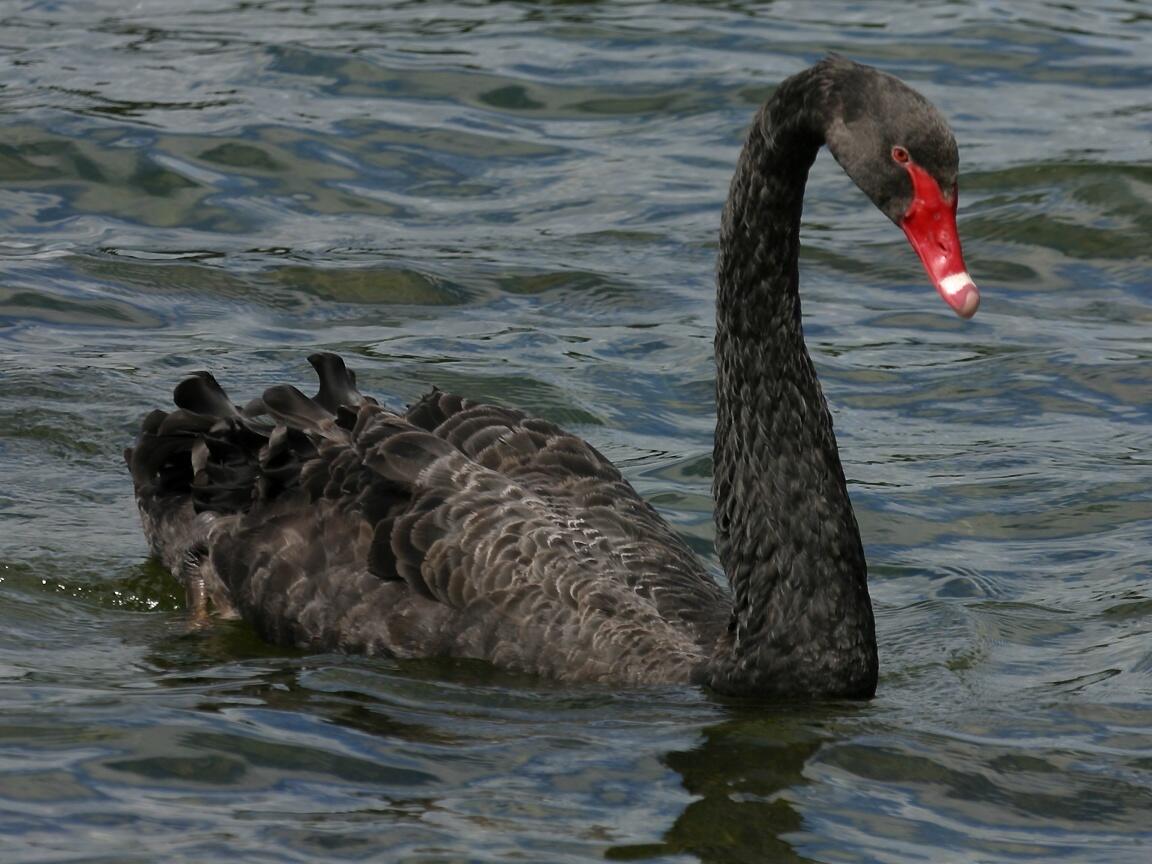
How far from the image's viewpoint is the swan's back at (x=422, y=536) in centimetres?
620

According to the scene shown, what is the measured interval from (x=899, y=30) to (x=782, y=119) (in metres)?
9.04

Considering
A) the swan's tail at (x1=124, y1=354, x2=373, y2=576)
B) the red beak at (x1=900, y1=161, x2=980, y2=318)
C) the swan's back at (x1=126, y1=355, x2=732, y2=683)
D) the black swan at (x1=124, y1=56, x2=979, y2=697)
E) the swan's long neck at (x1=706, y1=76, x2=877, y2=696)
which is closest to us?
the red beak at (x1=900, y1=161, x2=980, y2=318)

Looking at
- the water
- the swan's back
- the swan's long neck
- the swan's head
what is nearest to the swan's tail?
the swan's back

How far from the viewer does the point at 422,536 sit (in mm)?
6402

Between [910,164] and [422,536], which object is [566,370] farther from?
[910,164]

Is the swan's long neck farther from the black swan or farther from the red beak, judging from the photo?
the red beak

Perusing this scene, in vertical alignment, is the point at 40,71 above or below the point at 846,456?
above

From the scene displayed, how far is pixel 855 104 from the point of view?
17.5 ft

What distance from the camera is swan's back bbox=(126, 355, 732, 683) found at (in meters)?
6.20

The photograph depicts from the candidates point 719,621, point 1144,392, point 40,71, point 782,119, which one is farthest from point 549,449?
point 40,71

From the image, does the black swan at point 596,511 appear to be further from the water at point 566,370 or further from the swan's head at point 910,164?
the water at point 566,370

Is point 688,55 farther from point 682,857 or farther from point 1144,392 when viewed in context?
point 682,857

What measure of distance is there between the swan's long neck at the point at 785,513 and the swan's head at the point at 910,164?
54 centimetres

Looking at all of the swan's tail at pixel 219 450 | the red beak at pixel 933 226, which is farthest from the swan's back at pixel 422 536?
the red beak at pixel 933 226
